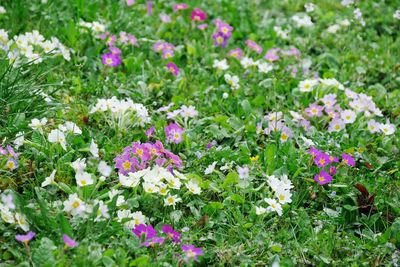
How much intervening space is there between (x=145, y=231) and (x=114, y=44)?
176 cm

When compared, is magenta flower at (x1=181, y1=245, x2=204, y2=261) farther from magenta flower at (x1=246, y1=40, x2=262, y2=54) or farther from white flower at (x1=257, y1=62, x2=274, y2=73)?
magenta flower at (x1=246, y1=40, x2=262, y2=54)

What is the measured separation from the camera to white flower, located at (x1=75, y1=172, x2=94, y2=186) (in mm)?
2552

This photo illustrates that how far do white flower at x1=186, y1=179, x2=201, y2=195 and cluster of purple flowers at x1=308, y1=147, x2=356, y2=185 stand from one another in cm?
55

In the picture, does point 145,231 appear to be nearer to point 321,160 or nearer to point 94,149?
point 94,149

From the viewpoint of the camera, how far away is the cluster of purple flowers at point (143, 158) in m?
2.77

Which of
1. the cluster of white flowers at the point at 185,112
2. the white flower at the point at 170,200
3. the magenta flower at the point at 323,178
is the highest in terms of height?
the white flower at the point at 170,200

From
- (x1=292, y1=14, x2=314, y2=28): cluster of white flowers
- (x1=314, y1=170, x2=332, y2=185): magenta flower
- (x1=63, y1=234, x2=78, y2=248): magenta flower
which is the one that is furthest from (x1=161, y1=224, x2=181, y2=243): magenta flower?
(x1=292, y1=14, x2=314, y2=28): cluster of white flowers

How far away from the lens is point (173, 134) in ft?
10.2

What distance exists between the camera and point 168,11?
4562mm

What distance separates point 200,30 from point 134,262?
7.90 ft

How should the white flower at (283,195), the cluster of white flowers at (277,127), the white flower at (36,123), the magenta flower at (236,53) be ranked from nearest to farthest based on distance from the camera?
the white flower at (283,195), the white flower at (36,123), the cluster of white flowers at (277,127), the magenta flower at (236,53)

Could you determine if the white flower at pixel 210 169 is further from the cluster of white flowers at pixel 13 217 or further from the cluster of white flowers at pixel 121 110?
the cluster of white flowers at pixel 13 217

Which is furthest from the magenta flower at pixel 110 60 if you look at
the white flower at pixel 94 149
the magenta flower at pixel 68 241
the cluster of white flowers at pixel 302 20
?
the magenta flower at pixel 68 241

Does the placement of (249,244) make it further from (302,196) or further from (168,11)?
(168,11)
